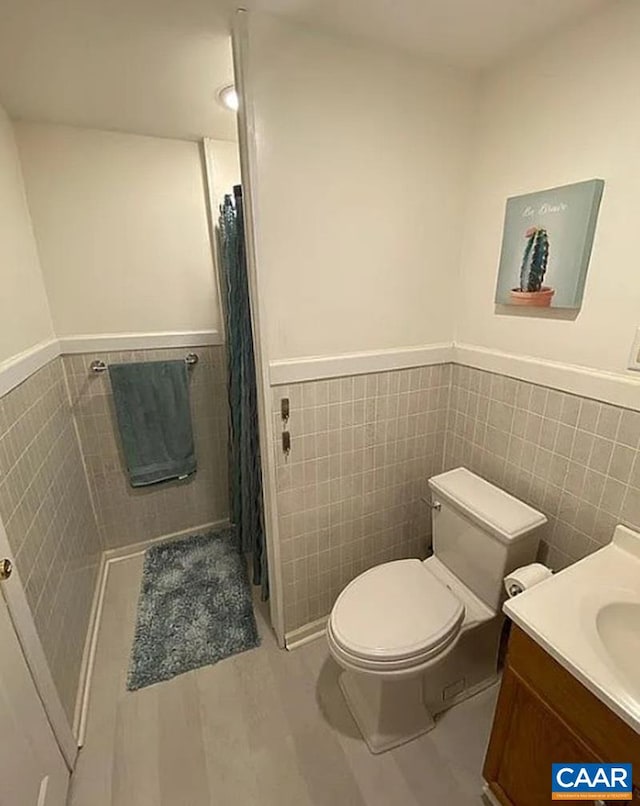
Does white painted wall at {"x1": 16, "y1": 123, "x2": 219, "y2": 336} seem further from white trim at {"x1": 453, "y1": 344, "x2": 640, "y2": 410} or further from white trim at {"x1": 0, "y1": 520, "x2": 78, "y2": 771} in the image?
white trim at {"x1": 453, "y1": 344, "x2": 640, "y2": 410}

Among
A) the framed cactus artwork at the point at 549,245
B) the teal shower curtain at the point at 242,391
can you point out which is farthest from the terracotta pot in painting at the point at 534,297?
the teal shower curtain at the point at 242,391

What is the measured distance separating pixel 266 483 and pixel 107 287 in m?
1.29

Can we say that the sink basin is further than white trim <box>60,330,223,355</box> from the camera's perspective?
No

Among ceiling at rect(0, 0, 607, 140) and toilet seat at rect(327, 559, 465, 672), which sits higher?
ceiling at rect(0, 0, 607, 140)

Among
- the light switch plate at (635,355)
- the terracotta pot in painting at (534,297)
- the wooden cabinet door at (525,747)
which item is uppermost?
the terracotta pot in painting at (534,297)

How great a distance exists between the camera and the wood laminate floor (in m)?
1.20

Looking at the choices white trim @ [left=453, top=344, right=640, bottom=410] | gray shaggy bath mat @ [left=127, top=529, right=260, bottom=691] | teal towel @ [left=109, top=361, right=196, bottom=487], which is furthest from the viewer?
teal towel @ [left=109, top=361, right=196, bottom=487]

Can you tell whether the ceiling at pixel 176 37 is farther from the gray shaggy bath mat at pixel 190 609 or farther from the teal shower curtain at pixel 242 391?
the gray shaggy bath mat at pixel 190 609

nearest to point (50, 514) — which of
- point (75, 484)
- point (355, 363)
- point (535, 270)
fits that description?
point (75, 484)

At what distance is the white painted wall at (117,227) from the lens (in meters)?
1.69

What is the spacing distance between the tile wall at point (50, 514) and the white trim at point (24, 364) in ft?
0.10

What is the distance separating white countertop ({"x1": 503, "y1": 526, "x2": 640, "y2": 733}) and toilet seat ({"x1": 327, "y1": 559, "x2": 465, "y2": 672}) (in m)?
0.35

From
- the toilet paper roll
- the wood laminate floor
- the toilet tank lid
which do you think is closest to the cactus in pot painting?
the toilet tank lid

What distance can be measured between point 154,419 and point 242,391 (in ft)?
2.26
